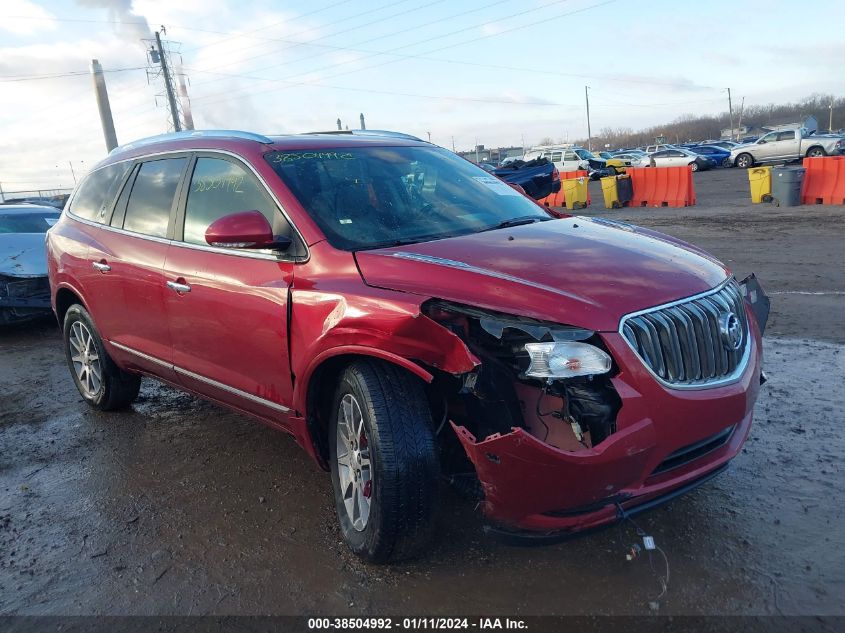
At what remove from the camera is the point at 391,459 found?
2.69 m

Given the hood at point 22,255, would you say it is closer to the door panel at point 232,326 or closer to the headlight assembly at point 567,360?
the door panel at point 232,326

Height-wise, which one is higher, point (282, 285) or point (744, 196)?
point (282, 285)

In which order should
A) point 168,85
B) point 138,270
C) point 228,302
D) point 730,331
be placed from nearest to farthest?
point 730,331 → point 228,302 → point 138,270 → point 168,85

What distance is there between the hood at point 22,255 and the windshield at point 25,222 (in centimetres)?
31

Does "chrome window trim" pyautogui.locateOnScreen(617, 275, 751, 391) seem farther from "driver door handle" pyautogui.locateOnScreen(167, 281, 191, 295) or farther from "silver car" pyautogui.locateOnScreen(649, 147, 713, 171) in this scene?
"silver car" pyautogui.locateOnScreen(649, 147, 713, 171)

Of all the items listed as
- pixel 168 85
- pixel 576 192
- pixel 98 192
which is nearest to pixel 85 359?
pixel 98 192

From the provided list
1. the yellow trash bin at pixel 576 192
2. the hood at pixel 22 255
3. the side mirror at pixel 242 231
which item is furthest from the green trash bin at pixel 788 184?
the side mirror at pixel 242 231

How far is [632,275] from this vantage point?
9.28 feet

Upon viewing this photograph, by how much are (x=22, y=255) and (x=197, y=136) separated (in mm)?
5304

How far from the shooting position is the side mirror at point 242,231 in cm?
311

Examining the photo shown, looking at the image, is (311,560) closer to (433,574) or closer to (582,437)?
(433,574)

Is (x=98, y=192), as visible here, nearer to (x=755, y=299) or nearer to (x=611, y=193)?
(x=755, y=299)

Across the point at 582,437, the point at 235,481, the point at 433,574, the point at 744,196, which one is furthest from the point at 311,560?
the point at 744,196

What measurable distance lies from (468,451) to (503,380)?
12.9 inches
